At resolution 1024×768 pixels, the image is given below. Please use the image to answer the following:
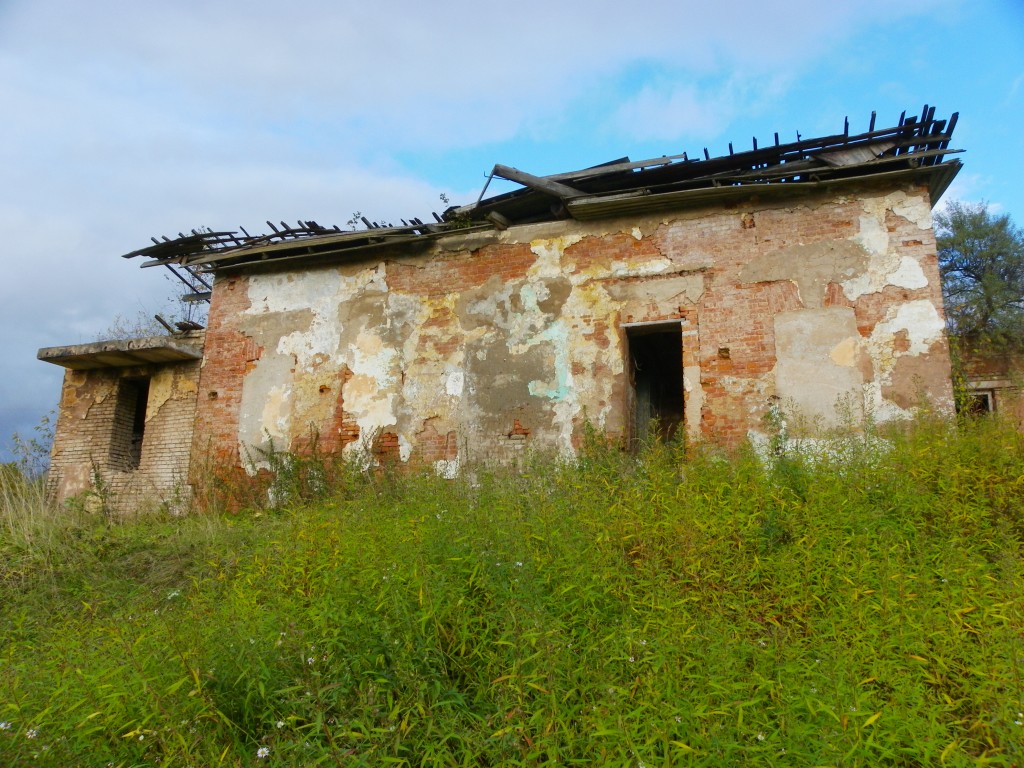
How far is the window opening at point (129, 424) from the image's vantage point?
11.1m

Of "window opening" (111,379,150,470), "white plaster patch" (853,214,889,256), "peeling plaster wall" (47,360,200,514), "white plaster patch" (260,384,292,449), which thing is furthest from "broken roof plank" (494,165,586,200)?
"window opening" (111,379,150,470)

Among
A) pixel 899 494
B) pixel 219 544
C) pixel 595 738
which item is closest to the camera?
pixel 595 738

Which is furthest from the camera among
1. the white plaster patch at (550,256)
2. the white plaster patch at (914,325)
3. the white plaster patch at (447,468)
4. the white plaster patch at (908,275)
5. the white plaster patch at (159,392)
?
the white plaster patch at (159,392)

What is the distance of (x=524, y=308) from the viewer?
9.16 meters

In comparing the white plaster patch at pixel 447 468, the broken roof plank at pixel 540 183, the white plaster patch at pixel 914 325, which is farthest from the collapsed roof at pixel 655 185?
the white plaster patch at pixel 447 468

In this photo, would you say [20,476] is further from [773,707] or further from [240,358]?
[773,707]

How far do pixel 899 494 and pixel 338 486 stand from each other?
6.47m

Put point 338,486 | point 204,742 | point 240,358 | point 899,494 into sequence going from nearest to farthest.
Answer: point 204,742
point 899,494
point 338,486
point 240,358

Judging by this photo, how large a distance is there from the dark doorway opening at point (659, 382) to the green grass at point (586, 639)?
3972 millimetres

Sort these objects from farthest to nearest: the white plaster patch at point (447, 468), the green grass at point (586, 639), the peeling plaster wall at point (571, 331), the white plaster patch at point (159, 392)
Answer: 1. the white plaster patch at point (159, 392)
2. the white plaster patch at point (447, 468)
3. the peeling plaster wall at point (571, 331)
4. the green grass at point (586, 639)

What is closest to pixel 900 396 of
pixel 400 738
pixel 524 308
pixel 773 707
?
pixel 524 308

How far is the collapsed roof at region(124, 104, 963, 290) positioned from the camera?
794 cm

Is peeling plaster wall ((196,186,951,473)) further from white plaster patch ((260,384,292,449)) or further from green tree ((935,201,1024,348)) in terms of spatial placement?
green tree ((935,201,1024,348))

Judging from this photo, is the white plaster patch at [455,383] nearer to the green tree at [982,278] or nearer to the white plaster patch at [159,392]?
the white plaster patch at [159,392]
